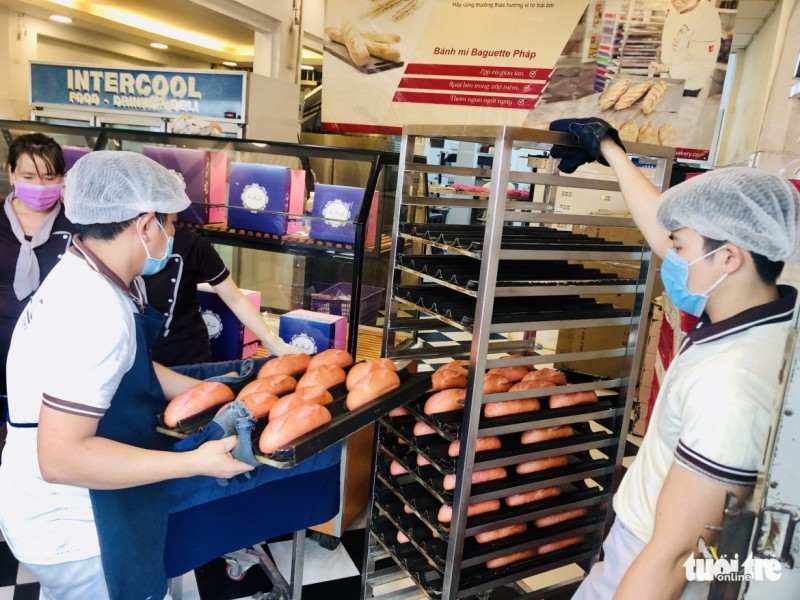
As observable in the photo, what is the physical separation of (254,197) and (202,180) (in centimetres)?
38

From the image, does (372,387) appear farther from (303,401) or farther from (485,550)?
(485,550)

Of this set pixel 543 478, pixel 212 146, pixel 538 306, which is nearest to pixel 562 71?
pixel 212 146

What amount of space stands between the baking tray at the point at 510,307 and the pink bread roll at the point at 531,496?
0.58 m

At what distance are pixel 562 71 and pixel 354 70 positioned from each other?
5.68 ft

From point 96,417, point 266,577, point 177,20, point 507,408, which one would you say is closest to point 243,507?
point 96,417

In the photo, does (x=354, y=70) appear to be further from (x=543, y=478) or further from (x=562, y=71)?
(x=543, y=478)

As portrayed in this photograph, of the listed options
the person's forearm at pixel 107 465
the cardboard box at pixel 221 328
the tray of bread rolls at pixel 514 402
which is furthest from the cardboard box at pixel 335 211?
the person's forearm at pixel 107 465

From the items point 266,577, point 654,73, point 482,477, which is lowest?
point 266,577

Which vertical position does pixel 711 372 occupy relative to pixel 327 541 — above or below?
above

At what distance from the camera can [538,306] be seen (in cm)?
188

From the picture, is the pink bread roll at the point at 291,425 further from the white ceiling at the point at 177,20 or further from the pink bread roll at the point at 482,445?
the white ceiling at the point at 177,20

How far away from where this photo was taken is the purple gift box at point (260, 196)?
289cm

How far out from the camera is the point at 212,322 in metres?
2.83

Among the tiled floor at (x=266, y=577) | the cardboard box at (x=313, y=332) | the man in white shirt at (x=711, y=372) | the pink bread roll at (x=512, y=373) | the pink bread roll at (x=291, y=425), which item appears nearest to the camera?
the man in white shirt at (x=711, y=372)
